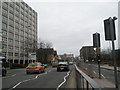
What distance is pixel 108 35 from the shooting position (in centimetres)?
743

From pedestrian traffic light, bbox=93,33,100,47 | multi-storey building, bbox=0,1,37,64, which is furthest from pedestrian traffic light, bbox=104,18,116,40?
multi-storey building, bbox=0,1,37,64

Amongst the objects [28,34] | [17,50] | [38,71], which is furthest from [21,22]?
[38,71]

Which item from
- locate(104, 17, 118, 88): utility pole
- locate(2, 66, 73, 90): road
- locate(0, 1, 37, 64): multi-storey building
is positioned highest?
locate(0, 1, 37, 64): multi-storey building

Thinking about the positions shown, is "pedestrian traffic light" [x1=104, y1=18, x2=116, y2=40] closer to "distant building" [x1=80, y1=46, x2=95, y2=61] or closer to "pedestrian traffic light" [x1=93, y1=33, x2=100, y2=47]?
"pedestrian traffic light" [x1=93, y1=33, x2=100, y2=47]

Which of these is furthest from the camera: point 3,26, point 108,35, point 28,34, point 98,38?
point 28,34

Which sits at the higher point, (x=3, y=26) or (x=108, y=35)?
(x=3, y=26)

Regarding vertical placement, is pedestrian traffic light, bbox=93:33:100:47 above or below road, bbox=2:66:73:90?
above

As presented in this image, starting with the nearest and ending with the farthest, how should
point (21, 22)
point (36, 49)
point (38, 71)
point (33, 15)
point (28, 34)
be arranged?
point (38, 71) → point (36, 49) → point (21, 22) → point (28, 34) → point (33, 15)

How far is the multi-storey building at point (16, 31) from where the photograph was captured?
63781 millimetres

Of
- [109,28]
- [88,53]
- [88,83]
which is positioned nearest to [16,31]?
[88,53]

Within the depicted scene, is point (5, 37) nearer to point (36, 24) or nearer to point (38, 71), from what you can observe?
Answer: point (36, 24)

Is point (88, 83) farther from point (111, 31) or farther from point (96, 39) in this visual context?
point (96, 39)

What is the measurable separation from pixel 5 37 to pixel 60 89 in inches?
2392

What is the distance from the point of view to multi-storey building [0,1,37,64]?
63.8 m
